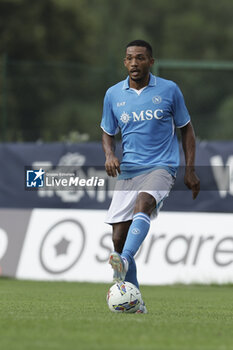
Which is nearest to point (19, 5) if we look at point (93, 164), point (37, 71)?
point (37, 71)

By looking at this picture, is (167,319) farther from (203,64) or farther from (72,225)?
(203,64)

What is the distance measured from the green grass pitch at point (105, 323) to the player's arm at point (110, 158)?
1.20 m

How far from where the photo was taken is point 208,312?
8867 millimetres

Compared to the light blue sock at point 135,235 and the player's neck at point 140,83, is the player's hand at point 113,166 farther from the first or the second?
the player's neck at point 140,83

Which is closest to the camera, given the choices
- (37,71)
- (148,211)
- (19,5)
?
(148,211)

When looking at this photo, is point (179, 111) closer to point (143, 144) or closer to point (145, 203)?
point (143, 144)

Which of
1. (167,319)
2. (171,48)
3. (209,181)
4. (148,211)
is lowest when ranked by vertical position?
(171,48)

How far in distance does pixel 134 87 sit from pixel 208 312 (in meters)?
2.12

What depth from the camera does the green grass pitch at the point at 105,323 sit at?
6.09 m

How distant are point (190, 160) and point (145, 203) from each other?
656 mm

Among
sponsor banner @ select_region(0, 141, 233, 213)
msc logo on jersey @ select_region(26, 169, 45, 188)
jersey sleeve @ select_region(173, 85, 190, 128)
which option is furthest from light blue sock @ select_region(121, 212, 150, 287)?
sponsor banner @ select_region(0, 141, 233, 213)

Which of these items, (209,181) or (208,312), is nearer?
(208,312)

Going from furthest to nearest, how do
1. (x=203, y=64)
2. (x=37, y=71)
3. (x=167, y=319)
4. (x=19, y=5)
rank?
(x=19, y=5)
(x=37, y=71)
(x=203, y=64)
(x=167, y=319)

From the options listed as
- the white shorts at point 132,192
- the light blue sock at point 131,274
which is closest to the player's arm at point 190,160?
the white shorts at point 132,192
